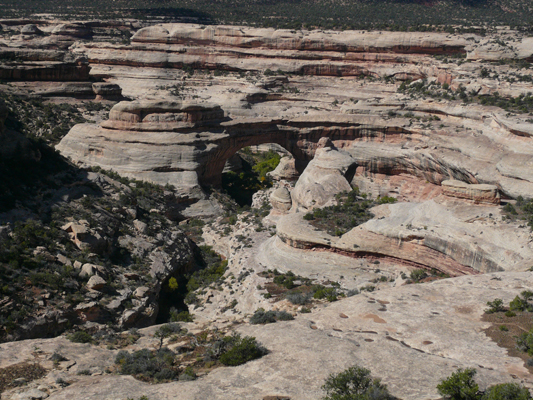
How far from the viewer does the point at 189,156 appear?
132 feet

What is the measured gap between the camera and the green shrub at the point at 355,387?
13.0 meters

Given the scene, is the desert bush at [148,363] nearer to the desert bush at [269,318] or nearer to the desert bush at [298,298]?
the desert bush at [269,318]

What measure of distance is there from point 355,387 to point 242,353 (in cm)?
346

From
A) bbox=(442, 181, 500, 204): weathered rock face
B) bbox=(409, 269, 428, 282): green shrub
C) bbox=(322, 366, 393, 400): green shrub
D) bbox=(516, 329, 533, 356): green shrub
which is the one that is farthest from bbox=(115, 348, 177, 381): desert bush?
bbox=(442, 181, 500, 204): weathered rock face

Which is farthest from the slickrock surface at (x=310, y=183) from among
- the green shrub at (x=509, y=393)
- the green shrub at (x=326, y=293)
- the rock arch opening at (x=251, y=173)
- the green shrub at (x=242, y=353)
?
the green shrub at (x=509, y=393)

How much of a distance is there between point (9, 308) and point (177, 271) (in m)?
10.4

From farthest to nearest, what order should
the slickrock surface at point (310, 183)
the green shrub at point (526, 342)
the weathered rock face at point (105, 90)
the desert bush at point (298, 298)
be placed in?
the weathered rock face at point (105, 90)
the desert bush at point (298, 298)
the slickrock surface at point (310, 183)
the green shrub at point (526, 342)

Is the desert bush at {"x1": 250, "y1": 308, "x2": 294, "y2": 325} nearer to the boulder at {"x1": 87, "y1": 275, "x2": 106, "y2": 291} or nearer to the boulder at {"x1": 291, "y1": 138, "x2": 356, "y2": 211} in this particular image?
the boulder at {"x1": 87, "y1": 275, "x2": 106, "y2": 291}

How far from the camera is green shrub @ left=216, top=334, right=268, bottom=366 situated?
15.5 meters

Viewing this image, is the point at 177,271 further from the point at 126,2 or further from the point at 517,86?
the point at 126,2

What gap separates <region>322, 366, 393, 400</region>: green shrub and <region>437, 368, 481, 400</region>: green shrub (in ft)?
4.05

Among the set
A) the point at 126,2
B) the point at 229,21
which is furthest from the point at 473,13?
the point at 126,2

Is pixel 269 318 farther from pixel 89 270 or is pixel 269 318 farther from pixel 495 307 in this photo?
pixel 89 270

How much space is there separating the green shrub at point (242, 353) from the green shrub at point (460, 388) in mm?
4908
